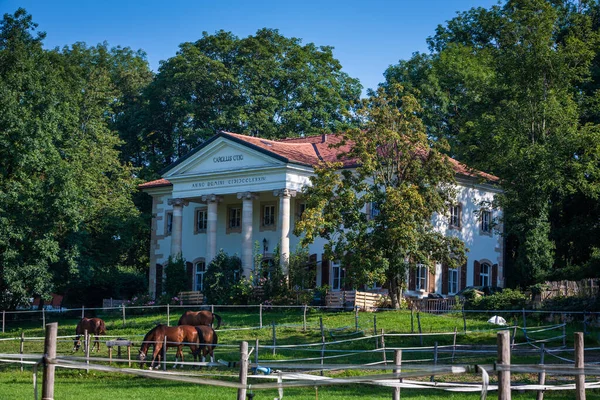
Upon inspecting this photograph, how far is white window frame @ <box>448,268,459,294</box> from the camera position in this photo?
52406mm

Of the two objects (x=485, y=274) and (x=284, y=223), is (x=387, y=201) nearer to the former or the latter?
(x=284, y=223)

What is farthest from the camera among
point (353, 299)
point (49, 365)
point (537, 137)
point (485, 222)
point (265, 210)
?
point (265, 210)

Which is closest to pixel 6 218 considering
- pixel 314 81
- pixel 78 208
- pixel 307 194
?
pixel 78 208

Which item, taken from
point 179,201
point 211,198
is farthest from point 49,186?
point 211,198

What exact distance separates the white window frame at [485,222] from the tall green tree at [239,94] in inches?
659

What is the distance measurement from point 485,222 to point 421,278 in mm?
6798

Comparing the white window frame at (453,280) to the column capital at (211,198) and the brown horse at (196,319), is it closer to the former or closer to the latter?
the column capital at (211,198)

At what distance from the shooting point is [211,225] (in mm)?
54344

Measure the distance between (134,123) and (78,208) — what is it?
66.5 ft

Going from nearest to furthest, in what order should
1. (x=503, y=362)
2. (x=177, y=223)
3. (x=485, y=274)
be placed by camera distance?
(x=503, y=362), (x=485, y=274), (x=177, y=223)

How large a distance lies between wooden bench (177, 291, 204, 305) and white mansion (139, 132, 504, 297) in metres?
2.51

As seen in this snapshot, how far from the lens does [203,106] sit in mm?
70500

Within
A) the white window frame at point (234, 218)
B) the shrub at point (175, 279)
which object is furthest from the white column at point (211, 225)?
the white window frame at point (234, 218)

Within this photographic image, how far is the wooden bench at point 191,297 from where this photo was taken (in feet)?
169
